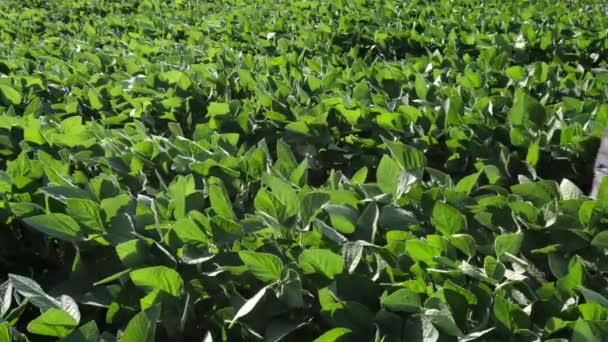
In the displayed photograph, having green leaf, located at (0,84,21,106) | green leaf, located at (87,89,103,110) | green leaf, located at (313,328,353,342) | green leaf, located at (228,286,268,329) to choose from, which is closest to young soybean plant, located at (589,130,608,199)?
green leaf, located at (313,328,353,342)

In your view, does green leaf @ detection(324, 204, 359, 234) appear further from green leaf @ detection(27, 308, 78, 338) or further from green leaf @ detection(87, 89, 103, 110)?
green leaf @ detection(87, 89, 103, 110)

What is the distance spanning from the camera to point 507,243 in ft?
6.41

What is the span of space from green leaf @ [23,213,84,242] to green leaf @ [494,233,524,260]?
4.23 ft

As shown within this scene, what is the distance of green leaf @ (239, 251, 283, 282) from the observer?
1810 mm

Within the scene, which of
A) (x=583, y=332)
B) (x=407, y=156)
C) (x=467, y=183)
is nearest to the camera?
(x=583, y=332)

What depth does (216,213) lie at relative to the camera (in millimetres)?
2227

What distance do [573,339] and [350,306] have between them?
0.55 m

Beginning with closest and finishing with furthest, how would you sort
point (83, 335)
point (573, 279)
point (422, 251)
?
point (83, 335), point (573, 279), point (422, 251)

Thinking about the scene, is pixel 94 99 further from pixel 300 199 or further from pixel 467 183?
pixel 467 183

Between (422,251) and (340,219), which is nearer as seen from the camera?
(422,251)

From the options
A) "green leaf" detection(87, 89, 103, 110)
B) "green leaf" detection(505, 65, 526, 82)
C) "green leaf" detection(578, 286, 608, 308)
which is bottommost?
"green leaf" detection(87, 89, 103, 110)

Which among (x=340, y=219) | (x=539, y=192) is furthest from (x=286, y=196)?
(x=539, y=192)

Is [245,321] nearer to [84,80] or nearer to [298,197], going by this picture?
[298,197]

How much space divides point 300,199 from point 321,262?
1.56 ft
